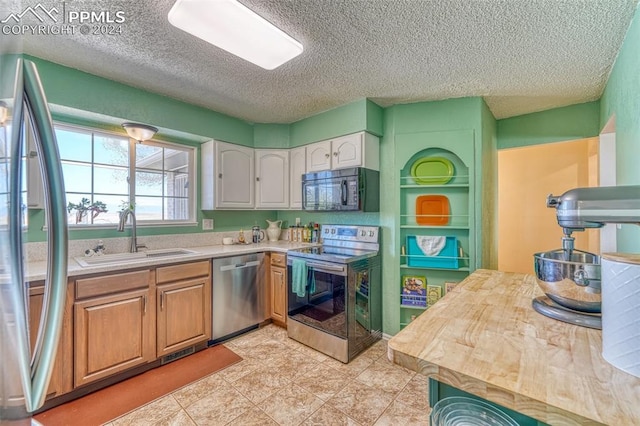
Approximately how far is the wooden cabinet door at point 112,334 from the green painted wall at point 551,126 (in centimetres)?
406

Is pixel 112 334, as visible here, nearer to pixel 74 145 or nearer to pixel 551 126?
pixel 74 145

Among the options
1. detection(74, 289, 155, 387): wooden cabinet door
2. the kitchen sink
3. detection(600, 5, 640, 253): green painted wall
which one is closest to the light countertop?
the kitchen sink

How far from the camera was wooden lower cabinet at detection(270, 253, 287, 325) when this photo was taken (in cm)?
289

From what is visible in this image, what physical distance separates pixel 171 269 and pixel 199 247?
0.75 metres

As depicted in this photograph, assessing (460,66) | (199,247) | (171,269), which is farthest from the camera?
(199,247)

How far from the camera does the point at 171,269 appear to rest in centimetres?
229

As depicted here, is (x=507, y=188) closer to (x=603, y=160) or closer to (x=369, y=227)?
(x=603, y=160)

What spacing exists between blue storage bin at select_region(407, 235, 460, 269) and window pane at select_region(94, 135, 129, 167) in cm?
290

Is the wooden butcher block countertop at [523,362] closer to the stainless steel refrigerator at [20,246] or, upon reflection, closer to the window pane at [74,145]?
the stainless steel refrigerator at [20,246]

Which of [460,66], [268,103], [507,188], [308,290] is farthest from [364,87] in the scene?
[507,188]

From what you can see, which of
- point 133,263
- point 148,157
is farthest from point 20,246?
point 148,157

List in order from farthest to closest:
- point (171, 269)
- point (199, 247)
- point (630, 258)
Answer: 1. point (199, 247)
2. point (171, 269)
3. point (630, 258)

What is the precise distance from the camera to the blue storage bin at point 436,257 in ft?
8.48

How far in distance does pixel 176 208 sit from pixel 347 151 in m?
1.96
